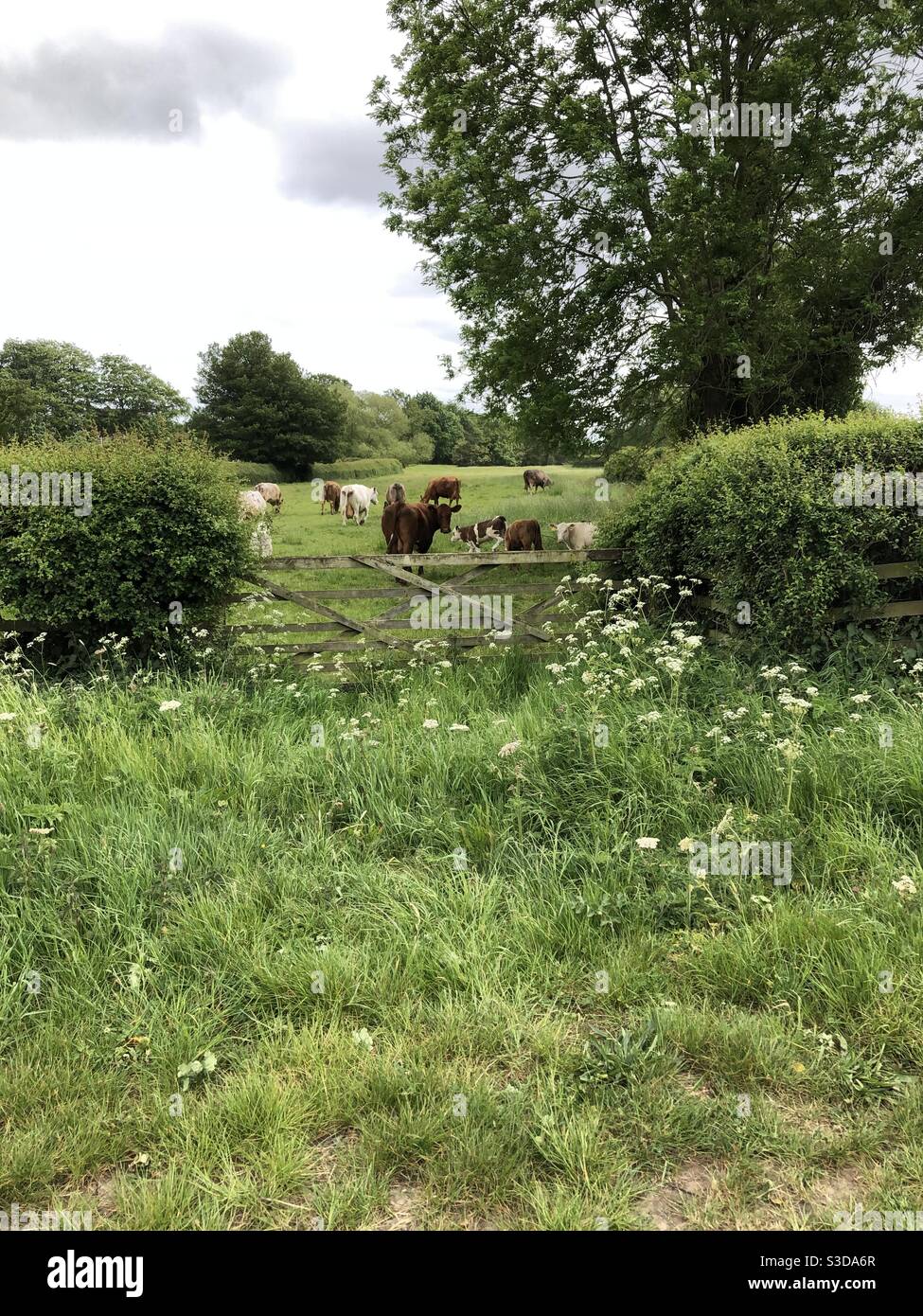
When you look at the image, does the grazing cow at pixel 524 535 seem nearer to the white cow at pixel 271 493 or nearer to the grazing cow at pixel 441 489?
the grazing cow at pixel 441 489

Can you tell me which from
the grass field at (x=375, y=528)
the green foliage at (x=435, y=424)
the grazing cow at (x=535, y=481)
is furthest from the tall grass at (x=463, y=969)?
the green foliage at (x=435, y=424)

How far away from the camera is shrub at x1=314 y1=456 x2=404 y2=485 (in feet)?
162

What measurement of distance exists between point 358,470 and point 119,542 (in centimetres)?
4601

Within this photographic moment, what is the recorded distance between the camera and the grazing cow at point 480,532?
16.1 meters

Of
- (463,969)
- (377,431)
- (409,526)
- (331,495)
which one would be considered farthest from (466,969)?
(377,431)

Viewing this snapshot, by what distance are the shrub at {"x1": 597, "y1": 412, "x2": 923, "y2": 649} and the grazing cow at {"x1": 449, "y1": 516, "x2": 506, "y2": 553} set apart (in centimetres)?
834

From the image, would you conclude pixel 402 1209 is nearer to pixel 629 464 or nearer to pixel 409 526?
pixel 409 526

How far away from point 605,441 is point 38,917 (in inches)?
568

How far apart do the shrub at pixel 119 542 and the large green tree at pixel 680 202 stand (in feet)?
26.1

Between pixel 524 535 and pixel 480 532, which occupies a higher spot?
pixel 480 532

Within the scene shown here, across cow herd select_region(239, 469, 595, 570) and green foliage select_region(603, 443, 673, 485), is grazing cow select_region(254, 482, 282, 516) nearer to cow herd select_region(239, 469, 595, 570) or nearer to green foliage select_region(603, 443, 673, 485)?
cow herd select_region(239, 469, 595, 570)

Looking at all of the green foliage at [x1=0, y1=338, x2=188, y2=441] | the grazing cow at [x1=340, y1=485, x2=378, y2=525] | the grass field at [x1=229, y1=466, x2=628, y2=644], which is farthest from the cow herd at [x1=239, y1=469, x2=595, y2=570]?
the green foliage at [x1=0, y1=338, x2=188, y2=441]

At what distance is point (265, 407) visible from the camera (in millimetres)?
61719
